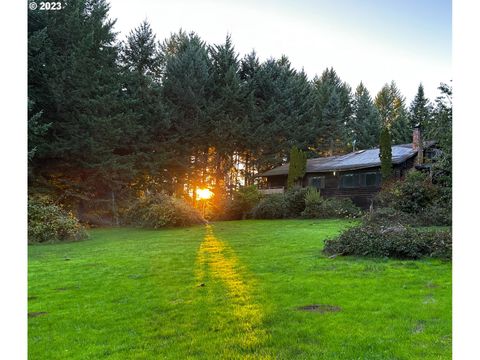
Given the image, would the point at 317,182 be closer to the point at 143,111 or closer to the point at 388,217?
the point at 388,217

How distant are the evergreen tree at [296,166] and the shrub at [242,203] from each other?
0.46 metres

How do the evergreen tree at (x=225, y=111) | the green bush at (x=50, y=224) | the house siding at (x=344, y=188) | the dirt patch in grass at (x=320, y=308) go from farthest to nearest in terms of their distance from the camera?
the house siding at (x=344, y=188) < the green bush at (x=50, y=224) < the evergreen tree at (x=225, y=111) < the dirt patch in grass at (x=320, y=308)

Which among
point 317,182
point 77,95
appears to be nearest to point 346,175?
point 317,182

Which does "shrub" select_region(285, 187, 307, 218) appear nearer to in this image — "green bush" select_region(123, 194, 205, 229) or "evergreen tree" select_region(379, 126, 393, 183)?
"evergreen tree" select_region(379, 126, 393, 183)

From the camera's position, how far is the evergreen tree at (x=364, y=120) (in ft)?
13.3

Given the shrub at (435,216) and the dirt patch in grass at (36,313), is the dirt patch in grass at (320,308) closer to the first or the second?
the dirt patch in grass at (36,313)

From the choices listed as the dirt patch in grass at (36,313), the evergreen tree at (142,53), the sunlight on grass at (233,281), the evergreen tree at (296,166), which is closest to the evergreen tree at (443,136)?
the evergreen tree at (296,166)

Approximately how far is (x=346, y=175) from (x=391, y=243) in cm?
95

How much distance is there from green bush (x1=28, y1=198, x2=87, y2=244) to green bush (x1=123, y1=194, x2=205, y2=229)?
0.70 meters

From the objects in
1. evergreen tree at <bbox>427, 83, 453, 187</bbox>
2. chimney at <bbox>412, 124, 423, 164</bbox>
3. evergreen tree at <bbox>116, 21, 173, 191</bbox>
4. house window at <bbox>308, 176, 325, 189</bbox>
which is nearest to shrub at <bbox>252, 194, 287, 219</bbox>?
house window at <bbox>308, 176, 325, 189</bbox>

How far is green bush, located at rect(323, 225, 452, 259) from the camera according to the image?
4.33m

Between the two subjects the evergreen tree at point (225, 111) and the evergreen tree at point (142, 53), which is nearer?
the evergreen tree at point (142, 53)

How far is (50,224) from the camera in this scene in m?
5.79

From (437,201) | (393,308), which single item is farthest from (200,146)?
(437,201)
